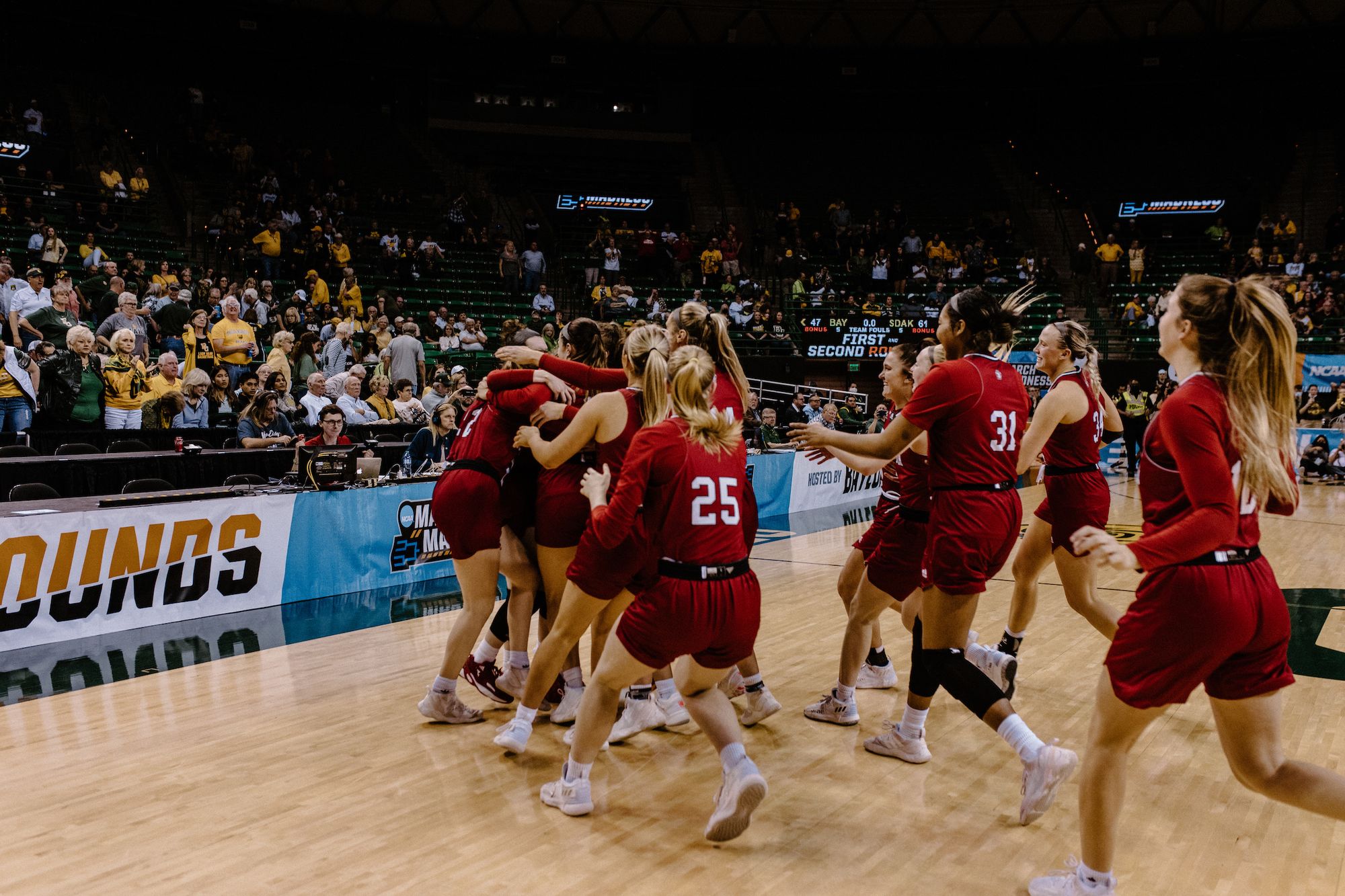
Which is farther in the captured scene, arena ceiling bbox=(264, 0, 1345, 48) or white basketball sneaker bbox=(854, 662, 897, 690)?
arena ceiling bbox=(264, 0, 1345, 48)

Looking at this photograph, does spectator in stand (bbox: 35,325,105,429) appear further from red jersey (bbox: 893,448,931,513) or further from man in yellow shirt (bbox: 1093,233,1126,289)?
man in yellow shirt (bbox: 1093,233,1126,289)

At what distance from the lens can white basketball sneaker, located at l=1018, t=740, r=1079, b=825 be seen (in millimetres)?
3670

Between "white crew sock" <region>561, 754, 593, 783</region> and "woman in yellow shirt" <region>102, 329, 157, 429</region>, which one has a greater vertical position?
"woman in yellow shirt" <region>102, 329, 157, 429</region>

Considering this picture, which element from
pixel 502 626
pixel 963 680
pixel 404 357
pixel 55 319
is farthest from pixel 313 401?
pixel 963 680

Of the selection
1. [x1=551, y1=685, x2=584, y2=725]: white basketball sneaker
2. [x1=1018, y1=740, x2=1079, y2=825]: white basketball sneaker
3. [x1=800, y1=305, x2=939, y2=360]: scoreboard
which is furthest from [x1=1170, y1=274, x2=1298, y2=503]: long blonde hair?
A: [x1=800, y1=305, x2=939, y2=360]: scoreboard

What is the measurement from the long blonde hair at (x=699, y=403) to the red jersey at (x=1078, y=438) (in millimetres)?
2445

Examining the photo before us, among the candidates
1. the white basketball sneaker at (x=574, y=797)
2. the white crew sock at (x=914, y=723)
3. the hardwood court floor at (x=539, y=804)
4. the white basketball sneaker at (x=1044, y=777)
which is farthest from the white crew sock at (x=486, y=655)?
the white basketball sneaker at (x=1044, y=777)

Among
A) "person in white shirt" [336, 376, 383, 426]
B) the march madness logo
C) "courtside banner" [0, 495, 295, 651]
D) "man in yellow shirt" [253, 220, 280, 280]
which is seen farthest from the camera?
"man in yellow shirt" [253, 220, 280, 280]

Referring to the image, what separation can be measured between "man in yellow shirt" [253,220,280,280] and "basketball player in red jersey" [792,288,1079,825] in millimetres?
15484

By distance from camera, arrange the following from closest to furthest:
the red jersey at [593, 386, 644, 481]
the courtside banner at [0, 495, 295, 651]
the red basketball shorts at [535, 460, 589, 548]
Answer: the red jersey at [593, 386, 644, 481] → the red basketball shorts at [535, 460, 589, 548] → the courtside banner at [0, 495, 295, 651]

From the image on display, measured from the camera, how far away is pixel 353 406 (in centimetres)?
1083

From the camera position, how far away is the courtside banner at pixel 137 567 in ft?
20.2

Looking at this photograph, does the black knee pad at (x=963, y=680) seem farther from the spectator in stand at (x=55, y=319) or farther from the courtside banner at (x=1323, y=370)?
the courtside banner at (x=1323, y=370)

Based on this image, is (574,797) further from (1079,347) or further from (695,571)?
(1079,347)
